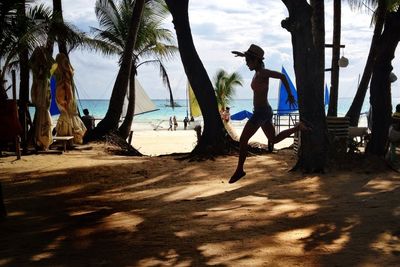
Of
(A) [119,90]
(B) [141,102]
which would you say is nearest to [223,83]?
(B) [141,102]

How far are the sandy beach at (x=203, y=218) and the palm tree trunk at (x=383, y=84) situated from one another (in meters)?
1.38

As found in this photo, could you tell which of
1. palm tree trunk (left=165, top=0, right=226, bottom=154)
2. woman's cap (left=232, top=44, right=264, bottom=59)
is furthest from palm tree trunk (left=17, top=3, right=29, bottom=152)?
woman's cap (left=232, top=44, right=264, bottom=59)

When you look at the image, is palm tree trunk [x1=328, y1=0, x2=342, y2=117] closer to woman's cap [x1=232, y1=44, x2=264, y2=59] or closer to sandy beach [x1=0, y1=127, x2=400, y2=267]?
sandy beach [x1=0, y1=127, x2=400, y2=267]

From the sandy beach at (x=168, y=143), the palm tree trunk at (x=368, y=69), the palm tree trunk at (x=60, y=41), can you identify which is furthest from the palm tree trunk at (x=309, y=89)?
the sandy beach at (x=168, y=143)

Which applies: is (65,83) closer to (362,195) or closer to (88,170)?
(88,170)

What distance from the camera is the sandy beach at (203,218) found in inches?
137

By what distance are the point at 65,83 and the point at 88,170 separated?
456cm

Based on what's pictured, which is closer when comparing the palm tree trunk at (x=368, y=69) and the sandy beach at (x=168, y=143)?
the palm tree trunk at (x=368, y=69)

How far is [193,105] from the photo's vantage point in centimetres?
3058

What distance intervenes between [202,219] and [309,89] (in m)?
3.97

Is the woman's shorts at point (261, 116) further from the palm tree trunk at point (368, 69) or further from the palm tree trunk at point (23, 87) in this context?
the palm tree trunk at point (23, 87)

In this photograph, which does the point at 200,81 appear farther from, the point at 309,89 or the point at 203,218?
the point at 203,218

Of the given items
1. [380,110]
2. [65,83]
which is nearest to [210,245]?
[380,110]

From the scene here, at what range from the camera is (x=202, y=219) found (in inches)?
182
